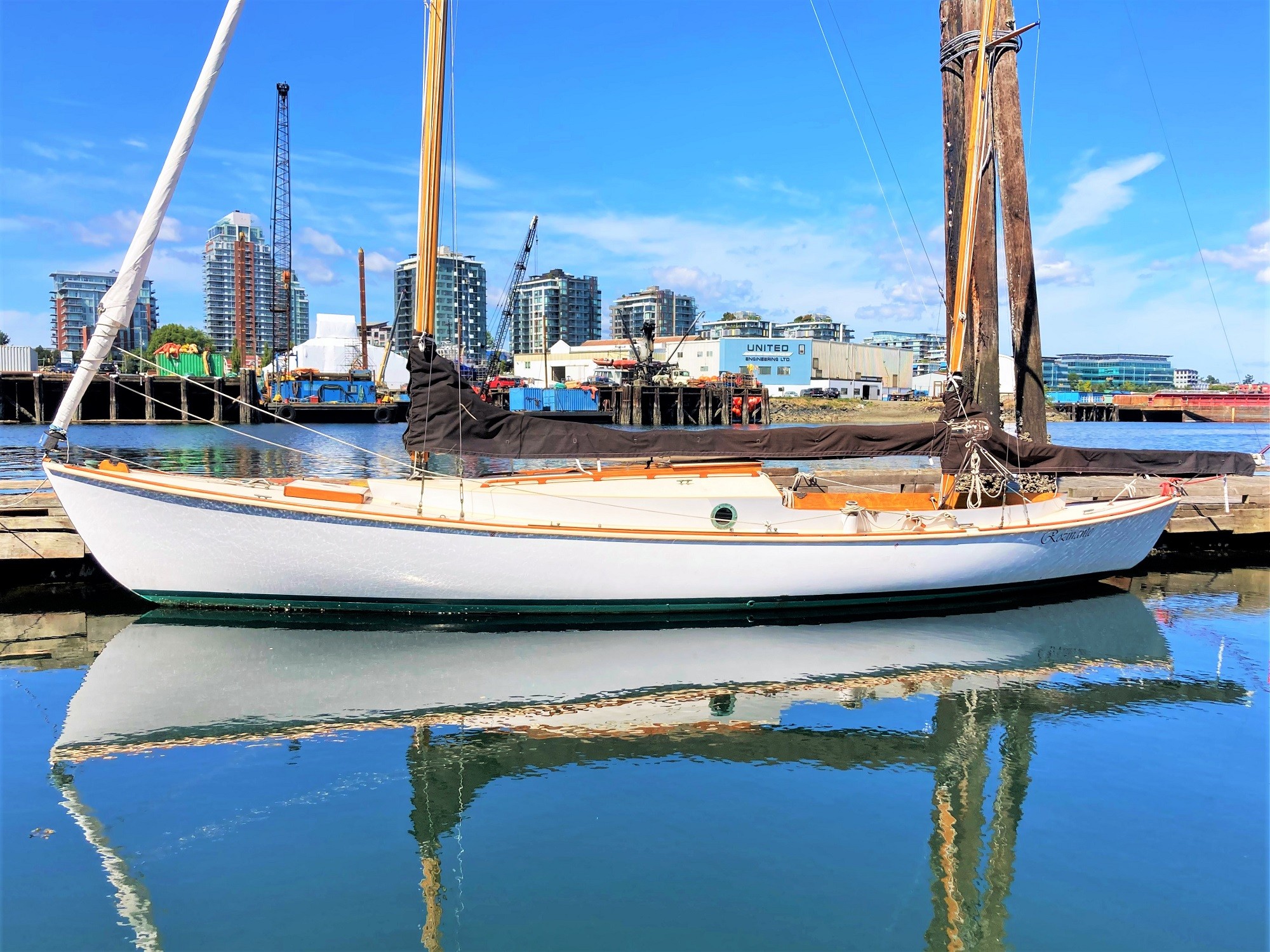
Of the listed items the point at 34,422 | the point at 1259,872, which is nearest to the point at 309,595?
the point at 1259,872

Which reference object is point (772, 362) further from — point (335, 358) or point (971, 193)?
point (971, 193)

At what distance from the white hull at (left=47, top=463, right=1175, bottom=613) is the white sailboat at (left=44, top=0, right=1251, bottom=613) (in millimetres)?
26

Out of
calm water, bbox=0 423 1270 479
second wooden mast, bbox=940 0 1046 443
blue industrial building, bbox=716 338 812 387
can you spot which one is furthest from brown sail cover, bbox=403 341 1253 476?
blue industrial building, bbox=716 338 812 387

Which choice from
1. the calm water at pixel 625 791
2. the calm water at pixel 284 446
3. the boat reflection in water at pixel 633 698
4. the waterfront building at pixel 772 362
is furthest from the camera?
the waterfront building at pixel 772 362

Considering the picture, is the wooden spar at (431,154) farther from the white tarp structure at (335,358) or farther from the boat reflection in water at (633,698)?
the white tarp structure at (335,358)

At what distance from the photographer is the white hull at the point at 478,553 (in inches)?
413

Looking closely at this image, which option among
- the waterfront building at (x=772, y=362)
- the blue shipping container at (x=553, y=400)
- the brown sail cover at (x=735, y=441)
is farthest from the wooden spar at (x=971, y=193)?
the waterfront building at (x=772, y=362)

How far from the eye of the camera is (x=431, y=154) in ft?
34.8

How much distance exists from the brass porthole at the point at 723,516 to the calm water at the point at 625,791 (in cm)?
149

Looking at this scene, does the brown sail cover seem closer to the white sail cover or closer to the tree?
the white sail cover

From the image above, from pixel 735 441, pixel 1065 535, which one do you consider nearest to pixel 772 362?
pixel 1065 535

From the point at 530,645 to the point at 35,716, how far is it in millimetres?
5084

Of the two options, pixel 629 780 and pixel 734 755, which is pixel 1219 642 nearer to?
pixel 734 755

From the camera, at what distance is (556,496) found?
37.9ft
